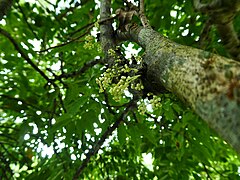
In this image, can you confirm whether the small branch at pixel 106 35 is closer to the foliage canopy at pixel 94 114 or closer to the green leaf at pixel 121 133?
the foliage canopy at pixel 94 114

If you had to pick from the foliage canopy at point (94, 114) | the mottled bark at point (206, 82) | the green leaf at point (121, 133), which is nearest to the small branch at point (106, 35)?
the foliage canopy at point (94, 114)

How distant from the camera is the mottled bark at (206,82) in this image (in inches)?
26.1

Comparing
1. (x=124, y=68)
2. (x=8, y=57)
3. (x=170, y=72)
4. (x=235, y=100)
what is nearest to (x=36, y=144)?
(x=8, y=57)

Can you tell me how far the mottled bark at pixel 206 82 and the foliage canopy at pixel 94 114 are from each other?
1147 mm

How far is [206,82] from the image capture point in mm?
766

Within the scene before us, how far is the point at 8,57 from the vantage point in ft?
11.5

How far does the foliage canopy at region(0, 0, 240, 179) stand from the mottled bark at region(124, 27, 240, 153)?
1.15 m

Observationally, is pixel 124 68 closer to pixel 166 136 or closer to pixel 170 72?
pixel 170 72

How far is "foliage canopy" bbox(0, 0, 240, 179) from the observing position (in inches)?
99.2

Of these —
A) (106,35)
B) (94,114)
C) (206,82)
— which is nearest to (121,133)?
(94,114)

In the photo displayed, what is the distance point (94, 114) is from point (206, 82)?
166cm

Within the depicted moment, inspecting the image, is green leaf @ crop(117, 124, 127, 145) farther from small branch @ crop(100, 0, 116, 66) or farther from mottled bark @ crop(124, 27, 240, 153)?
mottled bark @ crop(124, 27, 240, 153)

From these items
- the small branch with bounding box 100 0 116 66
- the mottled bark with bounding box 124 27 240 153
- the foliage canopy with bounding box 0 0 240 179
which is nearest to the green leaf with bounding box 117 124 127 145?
the foliage canopy with bounding box 0 0 240 179

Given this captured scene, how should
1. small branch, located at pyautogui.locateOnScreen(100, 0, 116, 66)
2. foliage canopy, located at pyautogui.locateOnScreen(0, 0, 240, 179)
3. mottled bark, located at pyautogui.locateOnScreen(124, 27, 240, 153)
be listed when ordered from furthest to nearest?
foliage canopy, located at pyautogui.locateOnScreen(0, 0, 240, 179)
small branch, located at pyautogui.locateOnScreen(100, 0, 116, 66)
mottled bark, located at pyautogui.locateOnScreen(124, 27, 240, 153)
